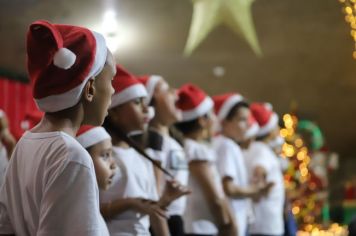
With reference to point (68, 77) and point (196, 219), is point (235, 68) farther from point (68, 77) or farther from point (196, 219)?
point (68, 77)

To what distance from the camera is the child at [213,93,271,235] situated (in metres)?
3.77

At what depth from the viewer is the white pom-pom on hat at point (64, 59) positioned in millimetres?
1478

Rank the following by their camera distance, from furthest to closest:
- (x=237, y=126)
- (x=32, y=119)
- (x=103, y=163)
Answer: (x=237, y=126) → (x=32, y=119) → (x=103, y=163)

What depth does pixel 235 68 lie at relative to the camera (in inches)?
360

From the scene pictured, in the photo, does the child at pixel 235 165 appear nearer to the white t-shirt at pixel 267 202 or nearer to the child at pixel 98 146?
the white t-shirt at pixel 267 202

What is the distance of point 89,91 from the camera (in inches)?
60.7

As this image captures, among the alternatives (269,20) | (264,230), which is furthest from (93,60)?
(269,20)

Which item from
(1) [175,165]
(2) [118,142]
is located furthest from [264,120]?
(2) [118,142]

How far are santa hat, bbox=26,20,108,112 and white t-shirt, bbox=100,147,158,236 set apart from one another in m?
0.86

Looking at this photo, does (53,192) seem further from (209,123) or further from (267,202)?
(267,202)

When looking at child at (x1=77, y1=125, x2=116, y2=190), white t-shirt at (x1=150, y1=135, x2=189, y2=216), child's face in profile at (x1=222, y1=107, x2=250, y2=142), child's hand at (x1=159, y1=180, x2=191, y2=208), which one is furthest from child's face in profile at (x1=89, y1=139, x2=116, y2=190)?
child's face in profile at (x1=222, y1=107, x2=250, y2=142)

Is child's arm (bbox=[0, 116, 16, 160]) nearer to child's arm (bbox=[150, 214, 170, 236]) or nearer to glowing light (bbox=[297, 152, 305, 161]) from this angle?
child's arm (bbox=[150, 214, 170, 236])

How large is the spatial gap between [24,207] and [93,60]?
0.35 meters

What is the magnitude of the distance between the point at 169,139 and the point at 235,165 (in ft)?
2.50
